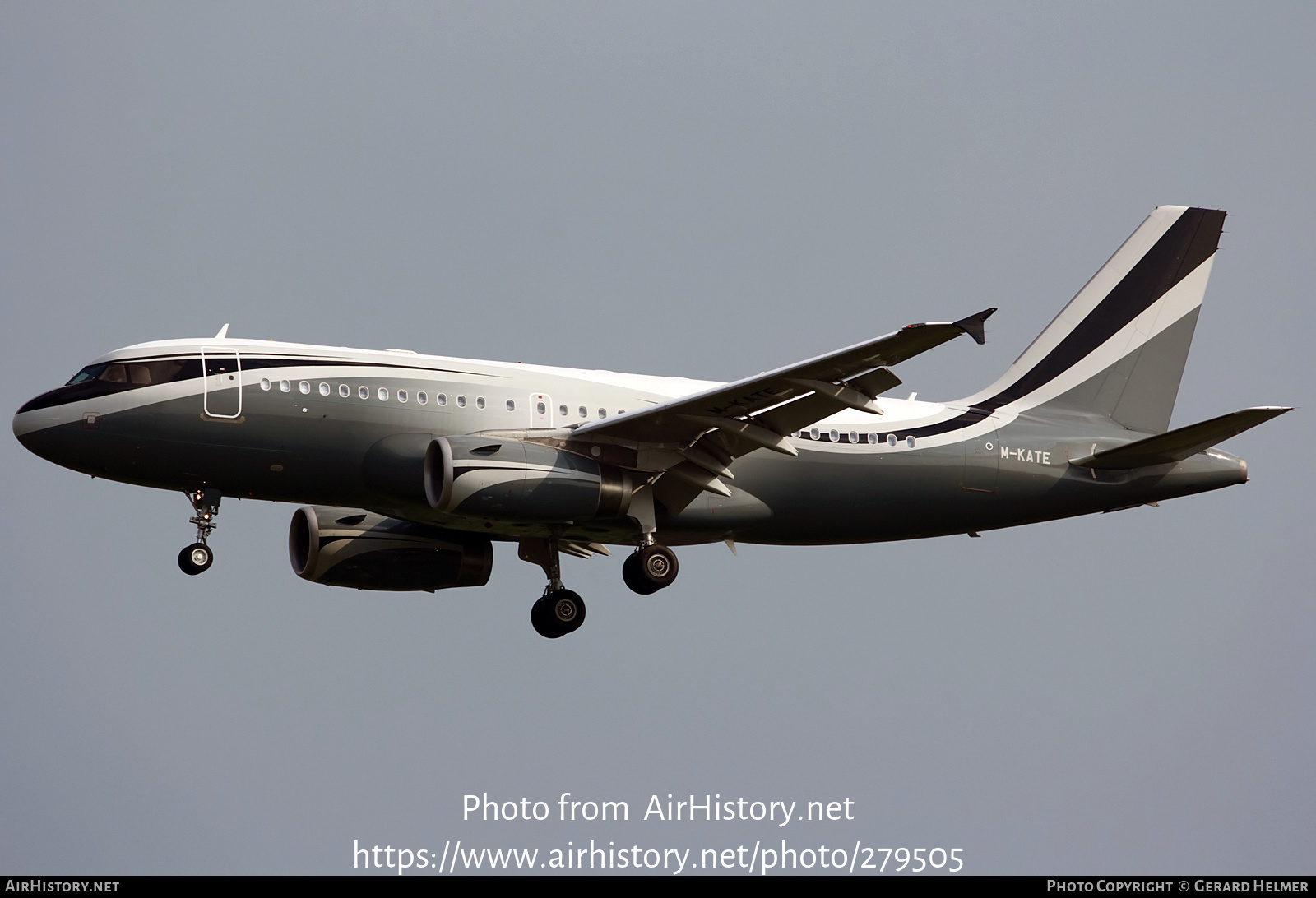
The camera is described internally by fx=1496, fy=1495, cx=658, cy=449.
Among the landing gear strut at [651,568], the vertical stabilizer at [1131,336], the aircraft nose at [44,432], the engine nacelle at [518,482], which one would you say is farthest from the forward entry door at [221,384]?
the vertical stabilizer at [1131,336]

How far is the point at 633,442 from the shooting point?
28.9 meters

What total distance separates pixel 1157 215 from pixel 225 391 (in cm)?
2239

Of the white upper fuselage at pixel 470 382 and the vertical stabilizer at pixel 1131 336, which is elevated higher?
the vertical stabilizer at pixel 1131 336

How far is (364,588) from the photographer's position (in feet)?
108

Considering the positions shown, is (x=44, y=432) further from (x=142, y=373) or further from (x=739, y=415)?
(x=739, y=415)

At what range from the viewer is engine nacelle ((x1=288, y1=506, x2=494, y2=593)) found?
32250 mm

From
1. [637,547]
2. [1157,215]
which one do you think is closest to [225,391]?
[637,547]

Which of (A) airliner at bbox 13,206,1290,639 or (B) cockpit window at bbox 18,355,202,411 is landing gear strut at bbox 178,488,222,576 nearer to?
(A) airliner at bbox 13,206,1290,639

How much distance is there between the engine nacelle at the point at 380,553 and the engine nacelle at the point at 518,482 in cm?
513

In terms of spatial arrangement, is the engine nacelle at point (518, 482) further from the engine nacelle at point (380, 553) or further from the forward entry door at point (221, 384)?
the engine nacelle at point (380, 553)

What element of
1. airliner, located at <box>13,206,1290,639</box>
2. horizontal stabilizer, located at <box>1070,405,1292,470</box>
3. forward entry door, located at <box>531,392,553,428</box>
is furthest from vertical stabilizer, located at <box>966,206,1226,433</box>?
forward entry door, located at <box>531,392,553,428</box>

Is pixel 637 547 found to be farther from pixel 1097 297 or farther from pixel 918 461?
pixel 1097 297

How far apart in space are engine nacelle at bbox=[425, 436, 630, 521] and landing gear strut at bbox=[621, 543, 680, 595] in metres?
1.27

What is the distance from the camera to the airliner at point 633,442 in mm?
27078
